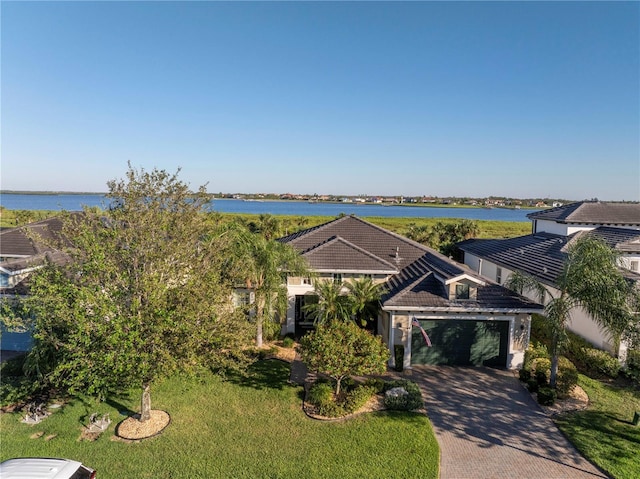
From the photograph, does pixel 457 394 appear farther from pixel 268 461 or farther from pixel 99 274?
pixel 99 274

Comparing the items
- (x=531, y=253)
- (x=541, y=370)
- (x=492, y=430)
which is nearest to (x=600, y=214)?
(x=531, y=253)

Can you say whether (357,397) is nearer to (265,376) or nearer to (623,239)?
(265,376)

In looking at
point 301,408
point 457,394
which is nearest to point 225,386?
point 301,408

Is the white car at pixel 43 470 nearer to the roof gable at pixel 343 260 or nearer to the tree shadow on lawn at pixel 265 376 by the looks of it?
the tree shadow on lawn at pixel 265 376

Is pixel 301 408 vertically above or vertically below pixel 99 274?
below

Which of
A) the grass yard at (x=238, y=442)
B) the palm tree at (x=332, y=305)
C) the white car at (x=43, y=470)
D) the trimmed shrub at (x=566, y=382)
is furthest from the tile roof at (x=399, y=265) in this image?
the white car at (x=43, y=470)

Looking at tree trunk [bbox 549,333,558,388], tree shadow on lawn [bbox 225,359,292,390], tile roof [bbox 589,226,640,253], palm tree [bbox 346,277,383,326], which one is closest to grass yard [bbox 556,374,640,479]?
tree trunk [bbox 549,333,558,388]

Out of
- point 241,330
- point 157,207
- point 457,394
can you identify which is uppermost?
point 157,207

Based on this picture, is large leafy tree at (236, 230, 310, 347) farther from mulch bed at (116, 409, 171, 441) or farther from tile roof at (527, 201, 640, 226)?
tile roof at (527, 201, 640, 226)
